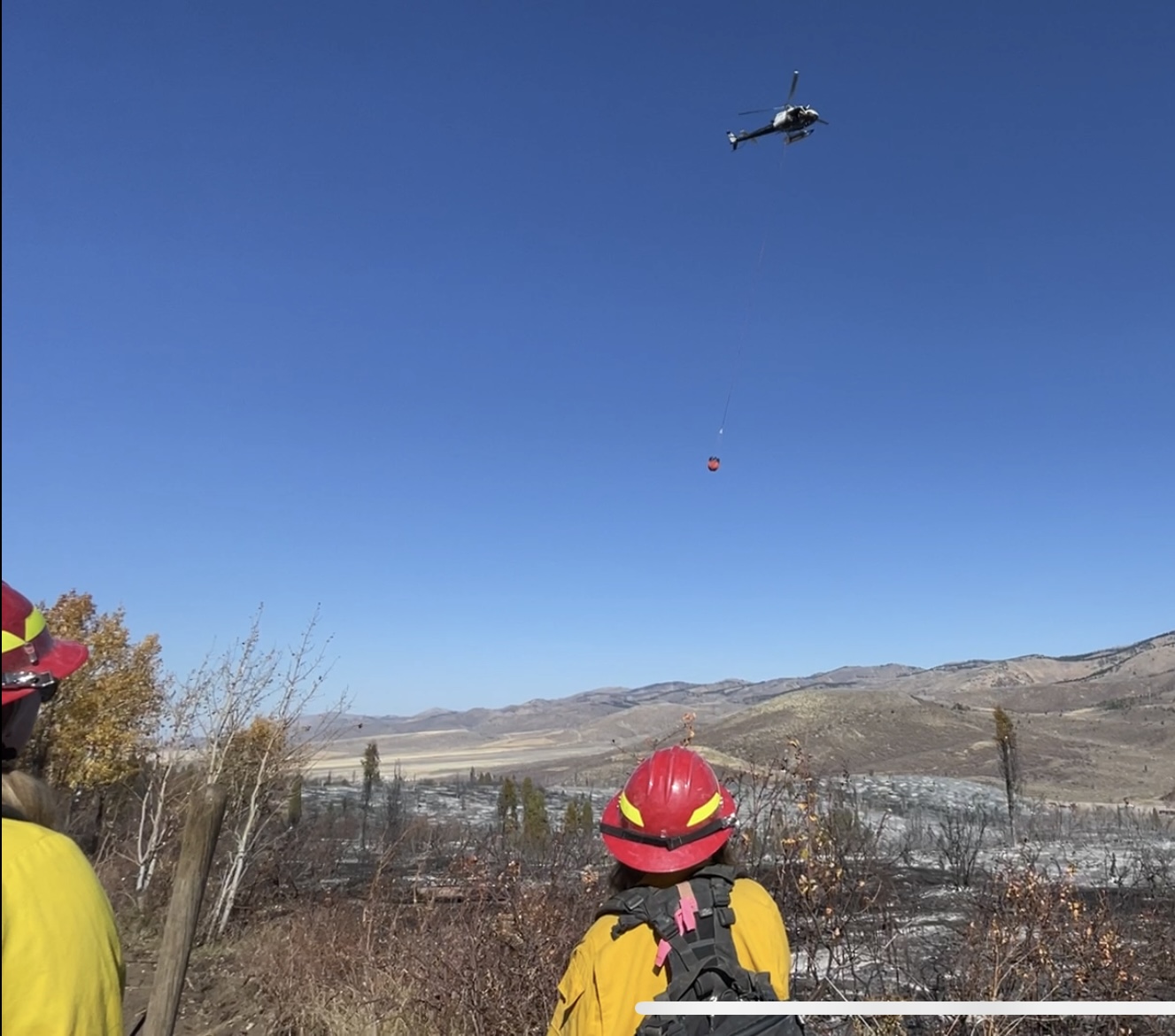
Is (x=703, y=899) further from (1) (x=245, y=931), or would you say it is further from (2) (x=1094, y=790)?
(2) (x=1094, y=790)

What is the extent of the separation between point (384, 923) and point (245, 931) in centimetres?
547

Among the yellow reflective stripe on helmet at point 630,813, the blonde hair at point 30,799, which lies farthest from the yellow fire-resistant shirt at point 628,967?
the blonde hair at point 30,799

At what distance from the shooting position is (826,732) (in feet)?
318

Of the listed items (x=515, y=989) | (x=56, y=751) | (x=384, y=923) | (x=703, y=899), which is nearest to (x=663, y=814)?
(x=703, y=899)

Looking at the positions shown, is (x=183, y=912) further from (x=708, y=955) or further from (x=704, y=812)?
(x=708, y=955)

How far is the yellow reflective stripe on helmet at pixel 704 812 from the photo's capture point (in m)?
2.69

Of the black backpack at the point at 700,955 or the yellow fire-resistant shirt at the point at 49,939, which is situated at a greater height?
the yellow fire-resistant shirt at the point at 49,939

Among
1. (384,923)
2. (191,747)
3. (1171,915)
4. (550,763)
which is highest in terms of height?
(191,747)

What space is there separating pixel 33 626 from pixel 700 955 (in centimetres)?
186

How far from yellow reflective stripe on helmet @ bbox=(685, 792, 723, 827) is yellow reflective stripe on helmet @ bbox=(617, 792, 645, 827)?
0.51ft

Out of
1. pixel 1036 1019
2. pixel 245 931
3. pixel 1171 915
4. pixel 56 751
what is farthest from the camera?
pixel 56 751

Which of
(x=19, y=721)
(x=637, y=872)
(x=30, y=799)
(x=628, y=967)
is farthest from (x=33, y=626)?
(x=637, y=872)

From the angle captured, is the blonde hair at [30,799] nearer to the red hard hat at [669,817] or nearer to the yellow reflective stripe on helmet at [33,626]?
the yellow reflective stripe on helmet at [33,626]

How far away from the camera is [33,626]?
175 centimetres
